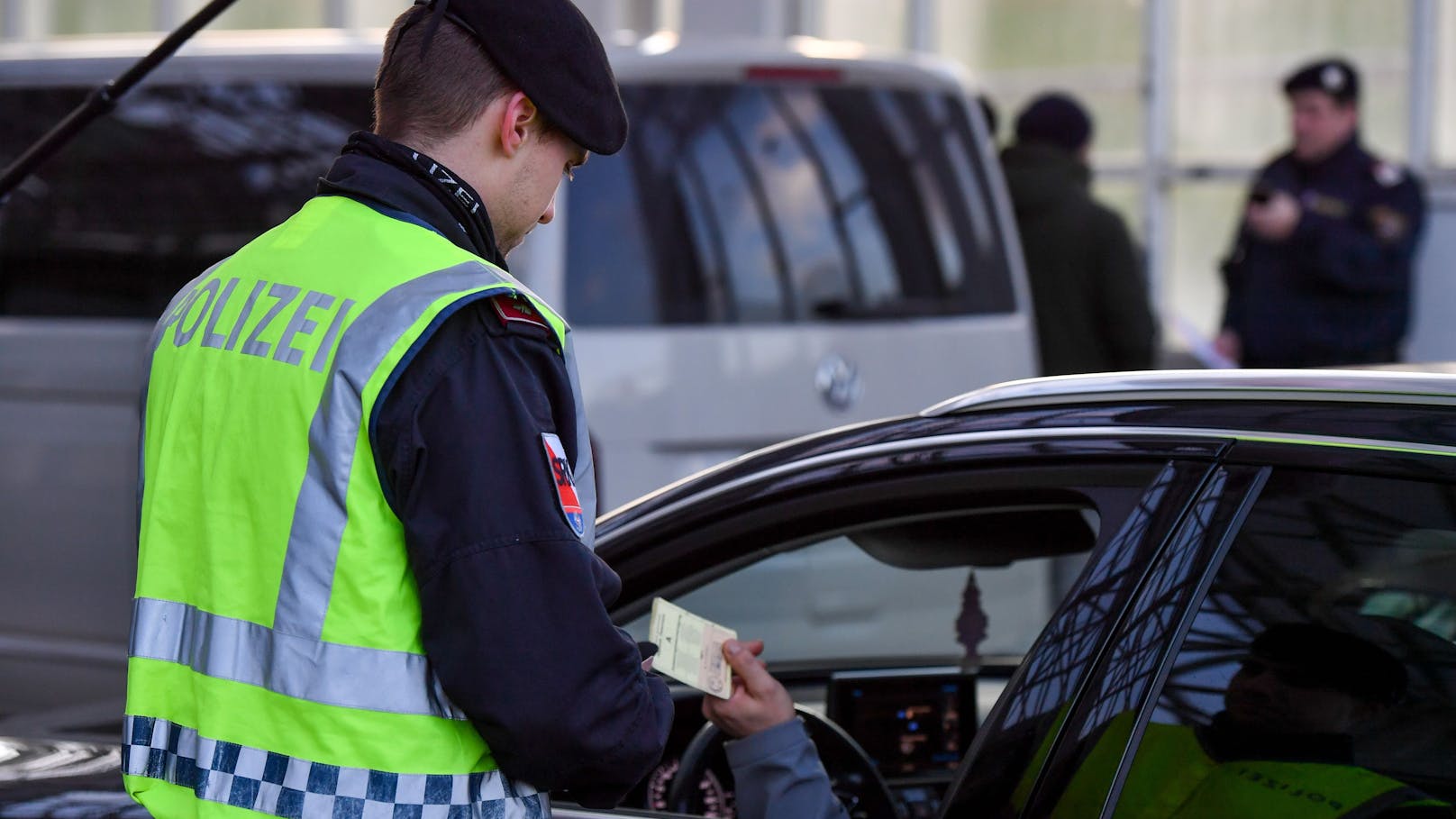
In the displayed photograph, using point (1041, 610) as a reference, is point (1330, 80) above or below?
above

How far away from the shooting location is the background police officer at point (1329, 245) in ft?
20.0

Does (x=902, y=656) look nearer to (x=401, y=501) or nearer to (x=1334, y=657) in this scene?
(x=1334, y=657)

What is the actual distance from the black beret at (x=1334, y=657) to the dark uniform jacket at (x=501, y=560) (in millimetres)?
616

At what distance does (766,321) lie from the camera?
4.63 metres

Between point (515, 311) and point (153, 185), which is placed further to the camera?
point (153, 185)

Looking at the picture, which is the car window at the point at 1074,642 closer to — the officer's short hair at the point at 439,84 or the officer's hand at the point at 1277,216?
the officer's short hair at the point at 439,84

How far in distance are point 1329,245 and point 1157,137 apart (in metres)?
2.83

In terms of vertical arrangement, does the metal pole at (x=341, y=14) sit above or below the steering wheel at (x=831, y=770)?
above

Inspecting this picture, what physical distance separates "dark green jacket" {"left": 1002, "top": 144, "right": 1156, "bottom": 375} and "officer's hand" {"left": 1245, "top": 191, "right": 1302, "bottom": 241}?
1.47 feet

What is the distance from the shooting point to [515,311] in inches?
67.6

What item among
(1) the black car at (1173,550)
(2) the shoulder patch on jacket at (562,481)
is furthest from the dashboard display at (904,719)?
(2) the shoulder patch on jacket at (562,481)

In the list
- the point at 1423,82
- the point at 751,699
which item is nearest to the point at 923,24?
the point at 1423,82

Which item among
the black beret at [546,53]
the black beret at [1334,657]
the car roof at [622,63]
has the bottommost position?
the black beret at [1334,657]

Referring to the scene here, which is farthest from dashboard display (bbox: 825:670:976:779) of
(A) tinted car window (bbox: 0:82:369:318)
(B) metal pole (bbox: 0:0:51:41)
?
(B) metal pole (bbox: 0:0:51:41)
